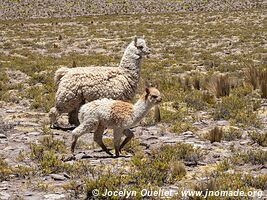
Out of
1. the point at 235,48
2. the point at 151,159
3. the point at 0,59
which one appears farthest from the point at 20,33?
the point at 151,159

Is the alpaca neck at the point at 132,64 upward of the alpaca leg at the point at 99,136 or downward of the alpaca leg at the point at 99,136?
upward

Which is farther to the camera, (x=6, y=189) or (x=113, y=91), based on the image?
(x=113, y=91)

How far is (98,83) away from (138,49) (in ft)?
4.23

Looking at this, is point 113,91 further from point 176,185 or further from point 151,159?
point 176,185

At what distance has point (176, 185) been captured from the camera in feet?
22.3

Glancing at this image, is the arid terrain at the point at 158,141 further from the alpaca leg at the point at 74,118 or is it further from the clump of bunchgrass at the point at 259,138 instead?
the alpaca leg at the point at 74,118

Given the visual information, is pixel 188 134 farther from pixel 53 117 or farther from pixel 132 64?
pixel 53 117

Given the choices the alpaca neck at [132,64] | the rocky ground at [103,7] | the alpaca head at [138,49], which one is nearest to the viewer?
the alpaca head at [138,49]

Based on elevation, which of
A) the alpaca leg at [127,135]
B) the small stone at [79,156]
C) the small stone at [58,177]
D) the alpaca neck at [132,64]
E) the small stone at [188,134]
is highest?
the alpaca neck at [132,64]

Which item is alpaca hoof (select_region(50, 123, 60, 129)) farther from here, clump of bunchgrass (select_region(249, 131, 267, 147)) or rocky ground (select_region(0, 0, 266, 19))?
rocky ground (select_region(0, 0, 266, 19))

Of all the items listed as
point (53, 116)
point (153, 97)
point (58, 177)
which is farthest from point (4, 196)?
point (53, 116)

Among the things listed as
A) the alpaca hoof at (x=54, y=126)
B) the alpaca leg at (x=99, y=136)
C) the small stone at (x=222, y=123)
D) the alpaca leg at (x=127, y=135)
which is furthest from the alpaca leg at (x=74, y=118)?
the small stone at (x=222, y=123)

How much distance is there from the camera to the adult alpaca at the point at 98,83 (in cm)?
955

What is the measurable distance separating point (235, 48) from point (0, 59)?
14260 millimetres
